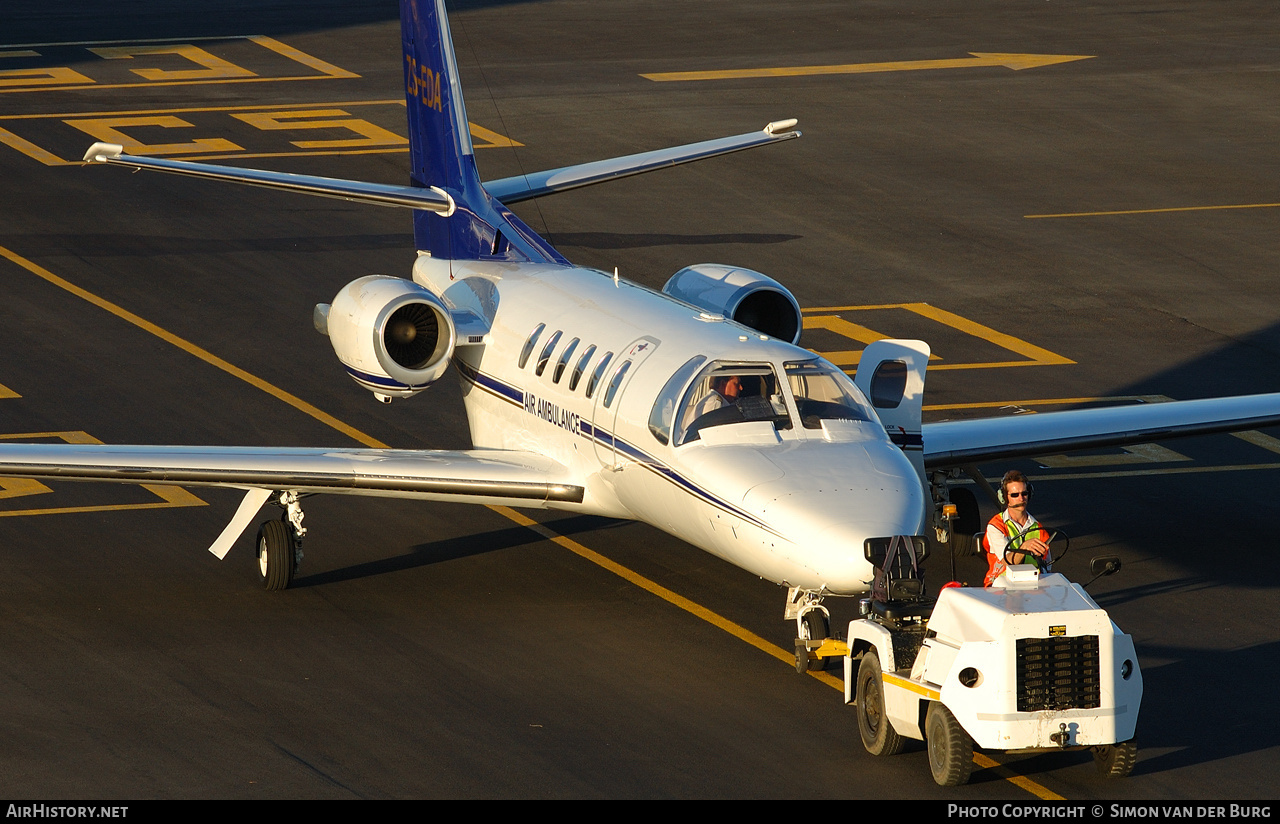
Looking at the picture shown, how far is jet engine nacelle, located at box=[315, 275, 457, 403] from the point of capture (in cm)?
2239

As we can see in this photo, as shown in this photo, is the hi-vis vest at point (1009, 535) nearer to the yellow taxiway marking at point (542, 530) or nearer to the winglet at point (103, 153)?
the yellow taxiway marking at point (542, 530)

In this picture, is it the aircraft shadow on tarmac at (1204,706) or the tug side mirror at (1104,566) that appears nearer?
the tug side mirror at (1104,566)

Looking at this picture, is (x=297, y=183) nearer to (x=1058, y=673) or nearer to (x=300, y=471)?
(x=300, y=471)

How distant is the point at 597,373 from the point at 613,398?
2.16ft

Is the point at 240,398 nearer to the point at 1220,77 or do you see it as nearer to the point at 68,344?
the point at 68,344

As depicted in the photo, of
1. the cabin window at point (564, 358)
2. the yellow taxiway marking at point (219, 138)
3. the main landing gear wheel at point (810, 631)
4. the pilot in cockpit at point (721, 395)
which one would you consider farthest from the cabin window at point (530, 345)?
the yellow taxiway marking at point (219, 138)

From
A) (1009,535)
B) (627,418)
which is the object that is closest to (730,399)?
(627,418)

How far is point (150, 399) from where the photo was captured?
2803 cm

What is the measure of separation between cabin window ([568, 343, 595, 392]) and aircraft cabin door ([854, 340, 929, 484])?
112 inches

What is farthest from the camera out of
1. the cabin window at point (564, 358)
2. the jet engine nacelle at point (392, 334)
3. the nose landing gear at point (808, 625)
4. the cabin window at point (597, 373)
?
the jet engine nacelle at point (392, 334)

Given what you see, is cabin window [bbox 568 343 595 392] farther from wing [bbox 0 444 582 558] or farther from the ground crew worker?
the ground crew worker

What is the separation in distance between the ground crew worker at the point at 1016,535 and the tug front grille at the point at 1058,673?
144cm

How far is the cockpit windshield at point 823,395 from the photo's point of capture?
747 inches
